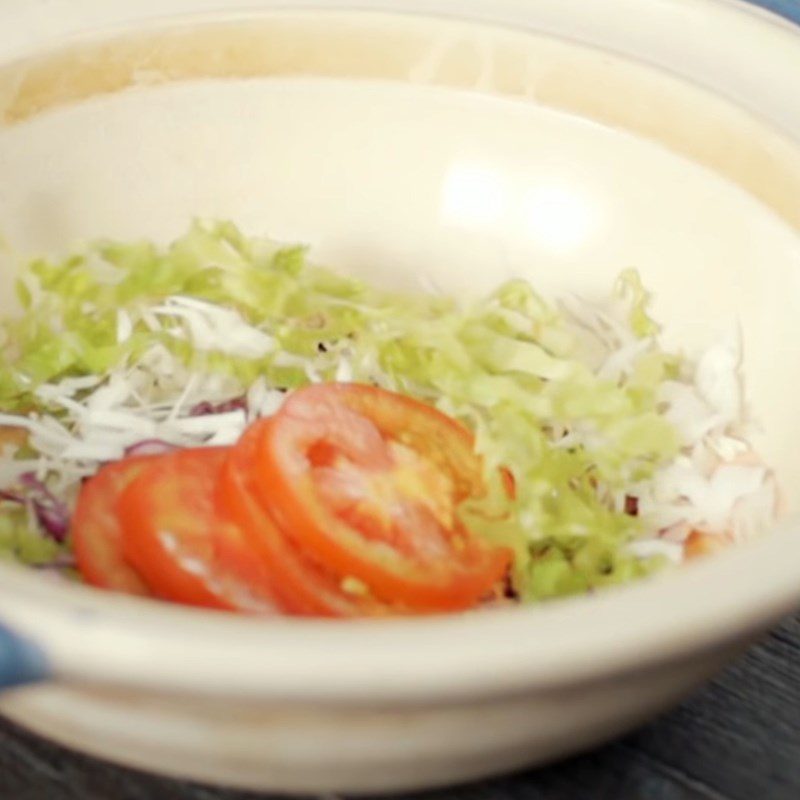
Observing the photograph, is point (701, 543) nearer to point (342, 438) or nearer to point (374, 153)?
point (342, 438)

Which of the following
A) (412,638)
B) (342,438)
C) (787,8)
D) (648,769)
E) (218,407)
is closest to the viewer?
(412,638)

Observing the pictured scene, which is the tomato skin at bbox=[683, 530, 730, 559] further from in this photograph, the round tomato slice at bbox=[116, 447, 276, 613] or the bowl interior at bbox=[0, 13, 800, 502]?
the round tomato slice at bbox=[116, 447, 276, 613]

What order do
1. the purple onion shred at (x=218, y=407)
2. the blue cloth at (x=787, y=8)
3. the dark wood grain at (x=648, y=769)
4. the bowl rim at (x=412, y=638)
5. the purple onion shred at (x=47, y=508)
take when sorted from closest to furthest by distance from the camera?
the bowl rim at (x=412, y=638) → the dark wood grain at (x=648, y=769) → the purple onion shred at (x=47, y=508) → the purple onion shred at (x=218, y=407) → the blue cloth at (x=787, y=8)

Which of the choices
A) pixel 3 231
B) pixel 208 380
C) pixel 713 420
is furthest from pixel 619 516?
pixel 3 231

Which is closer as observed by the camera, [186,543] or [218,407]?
[186,543]

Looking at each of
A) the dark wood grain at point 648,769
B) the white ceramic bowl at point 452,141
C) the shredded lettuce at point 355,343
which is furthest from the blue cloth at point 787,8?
the dark wood grain at point 648,769

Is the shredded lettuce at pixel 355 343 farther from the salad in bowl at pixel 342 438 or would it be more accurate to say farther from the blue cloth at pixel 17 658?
the blue cloth at pixel 17 658

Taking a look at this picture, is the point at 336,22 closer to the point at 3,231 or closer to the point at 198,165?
the point at 198,165

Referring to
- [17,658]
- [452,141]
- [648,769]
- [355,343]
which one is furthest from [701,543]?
[17,658]
